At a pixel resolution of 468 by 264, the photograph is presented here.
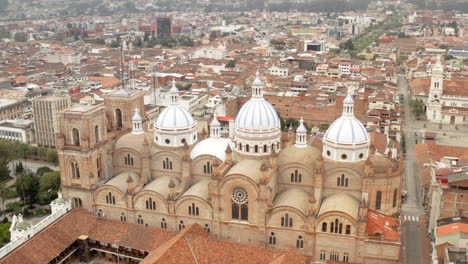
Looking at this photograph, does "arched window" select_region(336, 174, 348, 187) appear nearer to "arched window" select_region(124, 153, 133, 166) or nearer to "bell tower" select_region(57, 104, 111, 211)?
"arched window" select_region(124, 153, 133, 166)

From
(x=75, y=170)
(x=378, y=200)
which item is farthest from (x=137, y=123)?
(x=378, y=200)

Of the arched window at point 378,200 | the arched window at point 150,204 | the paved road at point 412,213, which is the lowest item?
the paved road at point 412,213

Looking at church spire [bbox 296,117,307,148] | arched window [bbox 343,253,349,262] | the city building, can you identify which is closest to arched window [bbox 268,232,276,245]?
arched window [bbox 343,253,349,262]

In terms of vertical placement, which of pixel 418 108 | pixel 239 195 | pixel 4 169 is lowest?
pixel 4 169

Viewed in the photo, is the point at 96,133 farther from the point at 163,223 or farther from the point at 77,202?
the point at 163,223

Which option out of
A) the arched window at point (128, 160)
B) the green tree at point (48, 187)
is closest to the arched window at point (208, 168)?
the arched window at point (128, 160)

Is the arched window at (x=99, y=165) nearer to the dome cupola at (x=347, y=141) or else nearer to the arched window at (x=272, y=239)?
the arched window at (x=272, y=239)
